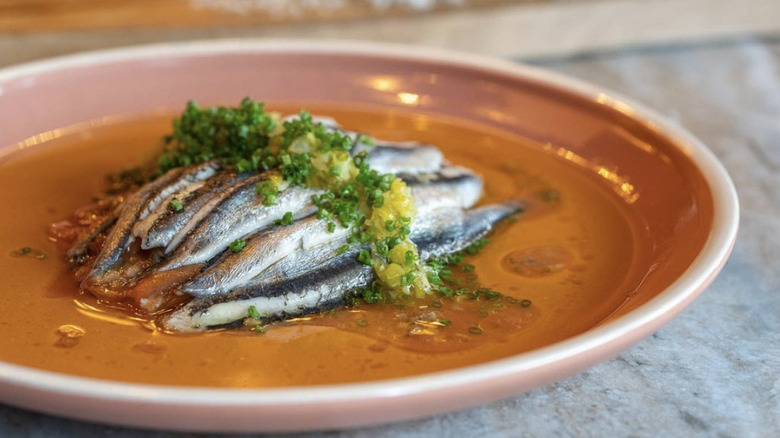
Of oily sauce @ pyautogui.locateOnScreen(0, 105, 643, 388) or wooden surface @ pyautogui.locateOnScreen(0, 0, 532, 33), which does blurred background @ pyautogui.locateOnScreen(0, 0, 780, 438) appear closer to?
wooden surface @ pyautogui.locateOnScreen(0, 0, 532, 33)

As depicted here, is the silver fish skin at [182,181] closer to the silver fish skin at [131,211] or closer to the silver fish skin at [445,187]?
the silver fish skin at [131,211]

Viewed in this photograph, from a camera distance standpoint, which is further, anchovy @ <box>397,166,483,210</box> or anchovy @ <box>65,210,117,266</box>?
anchovy @ <box>397,166,483,210</box>

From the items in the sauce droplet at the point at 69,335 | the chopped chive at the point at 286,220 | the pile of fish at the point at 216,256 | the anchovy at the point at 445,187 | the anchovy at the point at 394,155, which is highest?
the anchovy at the point at 394,155

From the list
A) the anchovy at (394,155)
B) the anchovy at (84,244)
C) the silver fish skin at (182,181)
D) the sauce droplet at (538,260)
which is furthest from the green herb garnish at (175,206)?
the sauce droplet at (538,260)

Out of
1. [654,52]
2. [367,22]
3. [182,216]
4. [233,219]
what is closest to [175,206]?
[182,216]

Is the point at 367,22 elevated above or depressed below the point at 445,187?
above

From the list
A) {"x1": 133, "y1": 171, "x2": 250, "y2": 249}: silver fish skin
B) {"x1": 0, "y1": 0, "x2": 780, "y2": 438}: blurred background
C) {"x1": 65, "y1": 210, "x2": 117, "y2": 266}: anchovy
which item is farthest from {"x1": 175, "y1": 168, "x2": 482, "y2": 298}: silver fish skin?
{"x1": 0, "y1": 0, "x2": 780, "y2": 438}: blurred background

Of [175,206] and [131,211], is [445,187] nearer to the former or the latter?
[175,206]
